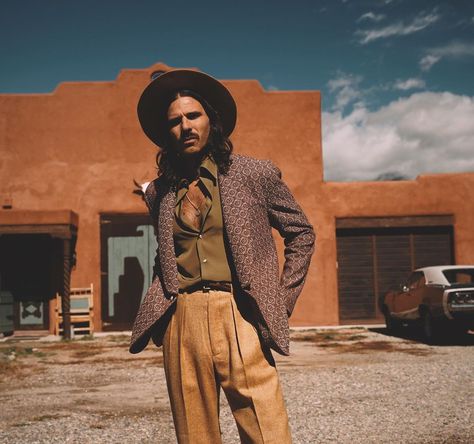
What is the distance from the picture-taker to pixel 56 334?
48.4ft

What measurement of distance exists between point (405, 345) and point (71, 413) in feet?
23.6

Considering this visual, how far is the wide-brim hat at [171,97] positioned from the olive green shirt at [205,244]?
0.31 meters

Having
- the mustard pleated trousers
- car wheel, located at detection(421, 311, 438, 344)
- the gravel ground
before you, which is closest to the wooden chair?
the gravel ground

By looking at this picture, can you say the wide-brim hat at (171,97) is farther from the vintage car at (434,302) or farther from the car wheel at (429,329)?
the car wheel at (429,329)

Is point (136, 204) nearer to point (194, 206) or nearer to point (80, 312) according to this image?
point (80, 312)

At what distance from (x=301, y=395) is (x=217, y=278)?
4.56 meters

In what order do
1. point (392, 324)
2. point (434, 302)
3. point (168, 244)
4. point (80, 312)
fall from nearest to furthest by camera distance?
point (168, 244) < point (434, 302) < point (392, 324) < point (80, 312)

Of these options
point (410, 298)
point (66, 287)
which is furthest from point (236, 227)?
point (66, 287)

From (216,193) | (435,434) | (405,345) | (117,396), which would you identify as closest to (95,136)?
(405,345)

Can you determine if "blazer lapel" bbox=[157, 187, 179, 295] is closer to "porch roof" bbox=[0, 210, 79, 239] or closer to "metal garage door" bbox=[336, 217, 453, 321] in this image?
"porch roof" bbox=[0, 210, 79, 239]

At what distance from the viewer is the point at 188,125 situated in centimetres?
238

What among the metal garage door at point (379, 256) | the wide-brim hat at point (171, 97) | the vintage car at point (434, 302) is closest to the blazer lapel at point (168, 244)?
the wide-brim hat at point (171, 97)

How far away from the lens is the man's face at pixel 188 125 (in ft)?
7.82

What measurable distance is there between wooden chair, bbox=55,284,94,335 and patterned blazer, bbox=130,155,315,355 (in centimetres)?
1248
